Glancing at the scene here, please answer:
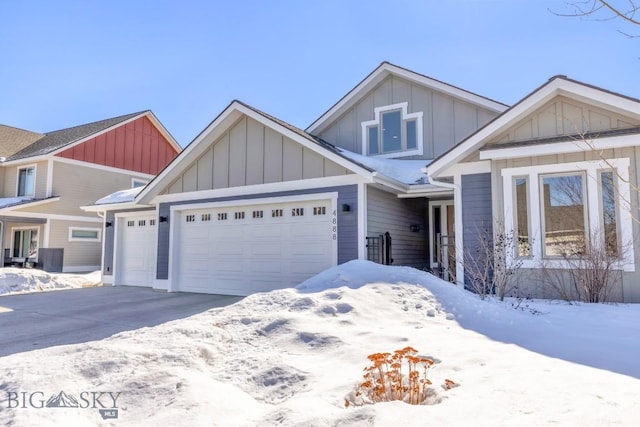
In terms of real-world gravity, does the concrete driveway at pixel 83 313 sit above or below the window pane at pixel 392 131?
below

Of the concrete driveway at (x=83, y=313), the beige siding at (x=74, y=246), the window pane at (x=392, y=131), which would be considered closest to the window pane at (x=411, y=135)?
the window pane at (x=392, y=131)

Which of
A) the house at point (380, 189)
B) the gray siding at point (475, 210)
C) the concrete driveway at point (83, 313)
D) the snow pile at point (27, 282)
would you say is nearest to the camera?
the concrete driveway at point (83, 313)

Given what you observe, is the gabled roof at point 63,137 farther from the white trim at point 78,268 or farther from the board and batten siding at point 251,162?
the board and batten siding at point 251,162

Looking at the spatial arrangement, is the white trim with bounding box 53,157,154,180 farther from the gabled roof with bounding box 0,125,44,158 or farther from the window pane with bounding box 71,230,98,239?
the gabled roof with bounding box 0,125,44,158

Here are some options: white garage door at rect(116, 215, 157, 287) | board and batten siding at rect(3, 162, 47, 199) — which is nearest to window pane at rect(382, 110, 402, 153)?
white garage door at rect(116, 215, 157, 287)

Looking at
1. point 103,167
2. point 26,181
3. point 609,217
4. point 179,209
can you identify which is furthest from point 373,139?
point 26,181

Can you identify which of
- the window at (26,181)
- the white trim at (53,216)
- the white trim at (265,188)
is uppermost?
the window at (26,181)

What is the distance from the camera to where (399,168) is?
10.9 meters

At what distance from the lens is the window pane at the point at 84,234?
19.8 m

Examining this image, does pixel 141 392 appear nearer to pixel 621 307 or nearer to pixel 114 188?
pixel 621 307

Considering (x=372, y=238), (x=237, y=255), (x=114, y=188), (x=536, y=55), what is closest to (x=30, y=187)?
(x=114, y=188)

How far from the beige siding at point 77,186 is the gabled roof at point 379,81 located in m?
13.0

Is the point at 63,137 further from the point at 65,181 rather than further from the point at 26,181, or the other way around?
the point at 65,181

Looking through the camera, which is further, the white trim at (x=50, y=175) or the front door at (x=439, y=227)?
the white trim at (x=50, y=175)
